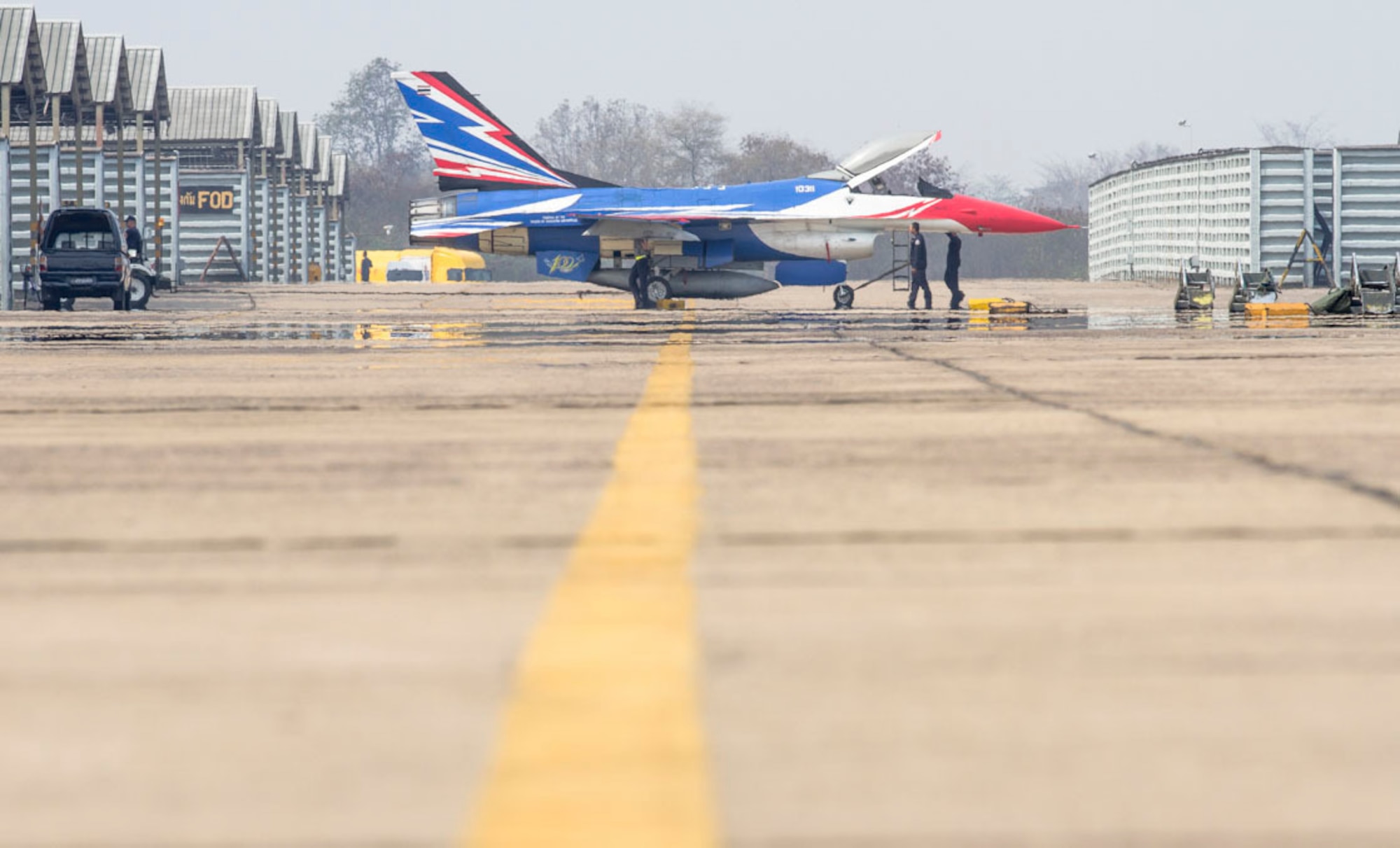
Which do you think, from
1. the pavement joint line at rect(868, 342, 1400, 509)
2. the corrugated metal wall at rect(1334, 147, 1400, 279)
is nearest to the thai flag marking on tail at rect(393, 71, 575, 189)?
the pavement joint line at rect(868, 342, 1400, 509)

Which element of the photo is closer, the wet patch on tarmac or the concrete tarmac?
the concrete tarmac

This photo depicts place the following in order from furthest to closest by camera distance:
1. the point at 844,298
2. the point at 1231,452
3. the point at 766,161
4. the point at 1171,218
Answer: the point at 766,161 → the point at 1171,218 → the point at 844,298 → the point at 1231,452

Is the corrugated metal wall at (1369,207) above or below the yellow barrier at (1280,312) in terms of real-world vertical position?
above

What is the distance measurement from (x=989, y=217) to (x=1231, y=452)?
903 inches

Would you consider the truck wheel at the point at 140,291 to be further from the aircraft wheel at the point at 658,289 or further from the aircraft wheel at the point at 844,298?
the aircraft wheel at the point at 844,298

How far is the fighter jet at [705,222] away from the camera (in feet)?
93.5

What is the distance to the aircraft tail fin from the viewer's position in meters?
30.7

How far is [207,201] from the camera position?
2389 inches

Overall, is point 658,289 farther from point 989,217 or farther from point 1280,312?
point 1280,312

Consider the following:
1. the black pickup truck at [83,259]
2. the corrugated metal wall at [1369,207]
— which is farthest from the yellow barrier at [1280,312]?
the corrugated metal wall at [1369,207]

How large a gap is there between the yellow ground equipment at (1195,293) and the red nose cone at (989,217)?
2.14 meters

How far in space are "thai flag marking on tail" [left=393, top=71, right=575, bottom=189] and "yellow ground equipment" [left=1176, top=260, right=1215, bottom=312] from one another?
10248mm

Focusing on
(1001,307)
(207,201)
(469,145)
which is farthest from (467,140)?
(207,201)

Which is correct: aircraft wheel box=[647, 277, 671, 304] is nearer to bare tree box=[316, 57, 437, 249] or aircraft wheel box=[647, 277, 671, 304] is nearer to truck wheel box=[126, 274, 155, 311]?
truck wheel box=[126, 274, 155, 311]
